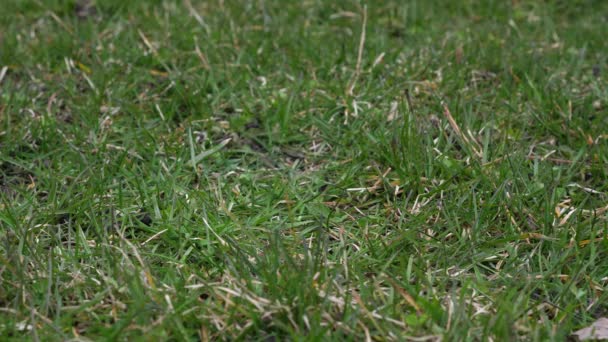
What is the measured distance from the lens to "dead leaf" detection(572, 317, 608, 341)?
1825 millimetres

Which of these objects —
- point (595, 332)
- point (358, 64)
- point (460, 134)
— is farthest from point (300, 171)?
point (595, 332)

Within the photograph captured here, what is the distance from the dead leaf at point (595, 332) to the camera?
1.82 metres

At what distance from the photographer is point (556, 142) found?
111 inches

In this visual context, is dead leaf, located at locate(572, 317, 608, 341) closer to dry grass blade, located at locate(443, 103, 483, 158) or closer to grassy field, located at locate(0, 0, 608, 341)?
grassy field, located at locate(0, 0, 608, 341)

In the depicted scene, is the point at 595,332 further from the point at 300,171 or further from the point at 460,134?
the point at 300,171

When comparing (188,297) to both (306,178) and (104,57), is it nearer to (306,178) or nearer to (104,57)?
(306,178)

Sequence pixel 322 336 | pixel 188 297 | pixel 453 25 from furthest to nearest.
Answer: pixel 453 25 < pixel 188 297 < pixel 322 336

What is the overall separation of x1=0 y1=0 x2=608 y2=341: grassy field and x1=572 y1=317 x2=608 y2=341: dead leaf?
35mm

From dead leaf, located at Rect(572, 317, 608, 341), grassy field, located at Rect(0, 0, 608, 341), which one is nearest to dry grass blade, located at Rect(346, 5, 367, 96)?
grassy field, located at Rect(0, 0, 608, 341)

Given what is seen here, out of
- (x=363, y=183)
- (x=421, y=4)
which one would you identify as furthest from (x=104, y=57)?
(x=421, y=4)

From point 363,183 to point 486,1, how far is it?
2.00 meters

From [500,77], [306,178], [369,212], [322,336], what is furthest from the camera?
[500,77]

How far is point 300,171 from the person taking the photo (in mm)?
2695

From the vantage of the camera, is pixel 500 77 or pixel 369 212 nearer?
pixel 369 212
